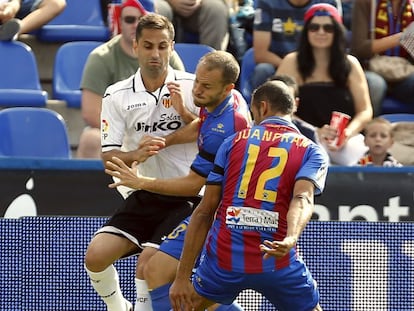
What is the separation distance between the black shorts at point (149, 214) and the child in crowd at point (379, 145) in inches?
91.0

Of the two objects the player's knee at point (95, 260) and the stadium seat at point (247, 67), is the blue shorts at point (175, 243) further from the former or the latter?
the stadium seat at point (247, 67)

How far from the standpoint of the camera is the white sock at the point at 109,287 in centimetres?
720

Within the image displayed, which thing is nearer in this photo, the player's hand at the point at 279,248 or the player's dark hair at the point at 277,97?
the player's hand at the point at 279,248

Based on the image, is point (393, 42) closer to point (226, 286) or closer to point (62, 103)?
point (62, 103)

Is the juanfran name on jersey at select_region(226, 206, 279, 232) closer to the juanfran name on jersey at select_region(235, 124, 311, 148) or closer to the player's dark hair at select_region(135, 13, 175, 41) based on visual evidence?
the juanfran name on jersey at select_region(235, 124, 311, 148)

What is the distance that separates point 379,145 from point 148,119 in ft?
8.52

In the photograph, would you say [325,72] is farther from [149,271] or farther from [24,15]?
[149,271]

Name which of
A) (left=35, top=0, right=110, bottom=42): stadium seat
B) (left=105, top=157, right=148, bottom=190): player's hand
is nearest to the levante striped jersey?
(left=105, top=157, right=148, bottom=190): player's hand

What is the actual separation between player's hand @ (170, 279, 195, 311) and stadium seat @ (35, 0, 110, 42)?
4.42 metres

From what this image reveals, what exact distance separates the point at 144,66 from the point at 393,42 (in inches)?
148

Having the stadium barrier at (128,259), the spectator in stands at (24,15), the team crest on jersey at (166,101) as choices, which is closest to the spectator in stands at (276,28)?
the spectator in stands at (24,15)

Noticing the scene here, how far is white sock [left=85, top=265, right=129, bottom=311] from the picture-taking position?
720cm

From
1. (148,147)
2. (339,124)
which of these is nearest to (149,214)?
(148,147)

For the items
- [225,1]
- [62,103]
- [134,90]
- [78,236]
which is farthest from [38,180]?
[225,1]
